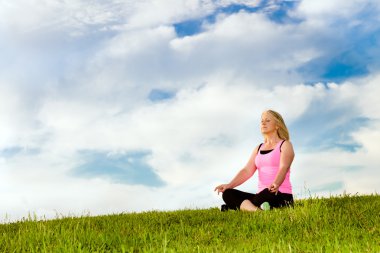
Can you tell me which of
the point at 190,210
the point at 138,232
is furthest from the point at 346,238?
the point at 190,210

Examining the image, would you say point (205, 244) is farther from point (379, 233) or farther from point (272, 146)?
point (272, 146)

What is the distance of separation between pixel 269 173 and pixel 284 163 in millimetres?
548

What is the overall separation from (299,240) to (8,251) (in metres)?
3.96

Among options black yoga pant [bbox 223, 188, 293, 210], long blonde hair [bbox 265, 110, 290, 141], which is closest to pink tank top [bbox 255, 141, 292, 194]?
black yoga pant [bbox 223, 188, 293, 210]

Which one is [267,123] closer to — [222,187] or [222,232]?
[222,187]

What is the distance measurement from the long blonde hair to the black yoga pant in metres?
1.31

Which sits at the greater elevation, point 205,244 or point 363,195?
point 363,195

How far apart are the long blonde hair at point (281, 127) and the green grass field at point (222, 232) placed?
1639 millimetres

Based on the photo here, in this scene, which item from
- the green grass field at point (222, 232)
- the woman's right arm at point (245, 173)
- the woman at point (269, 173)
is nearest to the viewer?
the green grass field at point (222, 232)

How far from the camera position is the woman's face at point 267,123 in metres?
11.9

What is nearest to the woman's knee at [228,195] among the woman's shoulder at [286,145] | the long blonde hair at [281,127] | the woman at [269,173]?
the woman at [269,173]

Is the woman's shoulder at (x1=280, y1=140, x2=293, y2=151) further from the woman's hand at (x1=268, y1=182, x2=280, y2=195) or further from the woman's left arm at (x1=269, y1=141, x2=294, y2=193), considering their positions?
the woman's hand at (x1=268, y1=182, x2=280, y2=195)

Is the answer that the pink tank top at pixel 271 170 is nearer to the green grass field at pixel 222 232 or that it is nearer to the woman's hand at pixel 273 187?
the woman's hand at pixel 273 187

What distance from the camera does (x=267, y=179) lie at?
11789mm
